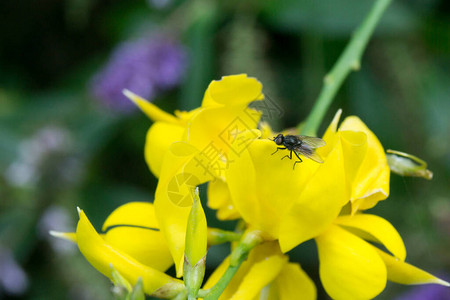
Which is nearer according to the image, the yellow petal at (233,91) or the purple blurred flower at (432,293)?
the yellow petal at (233,91)

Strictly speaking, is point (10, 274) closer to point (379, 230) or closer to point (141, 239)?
point (141, 239)

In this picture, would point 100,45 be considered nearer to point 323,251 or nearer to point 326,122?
point 326,122

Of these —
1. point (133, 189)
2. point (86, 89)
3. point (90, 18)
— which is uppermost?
point (90, 18)

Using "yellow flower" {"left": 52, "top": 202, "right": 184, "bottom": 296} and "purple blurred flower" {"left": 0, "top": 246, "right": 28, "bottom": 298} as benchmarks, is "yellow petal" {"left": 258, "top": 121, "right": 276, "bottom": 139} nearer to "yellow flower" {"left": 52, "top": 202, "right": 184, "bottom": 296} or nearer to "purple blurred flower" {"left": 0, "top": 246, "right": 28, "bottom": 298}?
"yellow flower" {"left": 52, "top": 202, "right": 184, "bottom": 296}

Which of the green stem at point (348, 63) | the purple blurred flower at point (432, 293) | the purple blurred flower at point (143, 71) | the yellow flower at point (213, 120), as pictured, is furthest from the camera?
the purple blurred flower at point (143, 71)

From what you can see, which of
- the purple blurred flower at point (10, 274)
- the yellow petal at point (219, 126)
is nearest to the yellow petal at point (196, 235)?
the yellow petal at point (219, 126)

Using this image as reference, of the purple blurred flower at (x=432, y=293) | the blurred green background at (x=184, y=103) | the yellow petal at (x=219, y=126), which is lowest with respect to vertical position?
the purple blurred flower at (x=432, y=293)

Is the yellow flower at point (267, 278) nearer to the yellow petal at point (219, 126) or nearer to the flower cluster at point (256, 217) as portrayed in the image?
the flower cluster at point (256, 217)

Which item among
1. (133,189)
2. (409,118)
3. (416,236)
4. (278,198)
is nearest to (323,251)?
(278,198)
